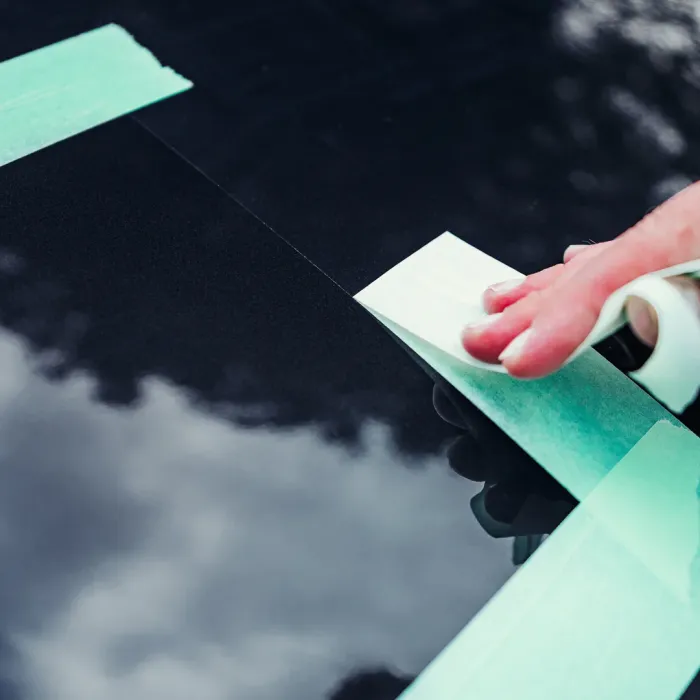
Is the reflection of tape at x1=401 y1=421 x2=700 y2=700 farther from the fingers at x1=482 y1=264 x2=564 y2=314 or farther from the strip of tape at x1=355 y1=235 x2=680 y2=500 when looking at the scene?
the fingers at x1=482 y1=264 x2=564 y2=314

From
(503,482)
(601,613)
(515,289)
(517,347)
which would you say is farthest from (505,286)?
(601,613)

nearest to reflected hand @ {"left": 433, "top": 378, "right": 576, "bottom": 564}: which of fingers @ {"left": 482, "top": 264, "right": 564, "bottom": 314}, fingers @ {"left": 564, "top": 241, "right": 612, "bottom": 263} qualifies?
fingers @ {"left": 482, "top": 264, "right": 564, "bottom": 314}

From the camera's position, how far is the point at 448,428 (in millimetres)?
769

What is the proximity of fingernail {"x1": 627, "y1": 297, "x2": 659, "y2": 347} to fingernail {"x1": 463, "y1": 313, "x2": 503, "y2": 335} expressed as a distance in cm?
14

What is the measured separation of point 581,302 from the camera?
0.73m

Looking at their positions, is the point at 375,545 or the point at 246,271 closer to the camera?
the point at 375,545

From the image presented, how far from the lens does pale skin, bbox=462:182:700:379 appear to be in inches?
28.5

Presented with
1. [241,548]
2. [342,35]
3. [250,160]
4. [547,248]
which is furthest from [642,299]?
[342,35]

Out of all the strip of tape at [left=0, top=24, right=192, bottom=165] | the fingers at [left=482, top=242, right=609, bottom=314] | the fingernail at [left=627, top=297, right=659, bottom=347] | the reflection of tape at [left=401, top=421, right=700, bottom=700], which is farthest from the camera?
the strip of tape at [left=0, top=24, right=192, bottom=165]

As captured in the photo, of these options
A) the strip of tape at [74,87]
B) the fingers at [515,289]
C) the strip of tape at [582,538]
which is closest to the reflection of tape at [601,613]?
the strip of tape at [582,538]

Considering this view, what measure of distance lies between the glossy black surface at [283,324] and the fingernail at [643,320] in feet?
0.19

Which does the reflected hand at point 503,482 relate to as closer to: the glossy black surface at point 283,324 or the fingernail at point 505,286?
the glossy black surface at point 283,324

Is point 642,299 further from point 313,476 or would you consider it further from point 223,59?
point 223,59

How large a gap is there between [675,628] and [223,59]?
98 centimetres
